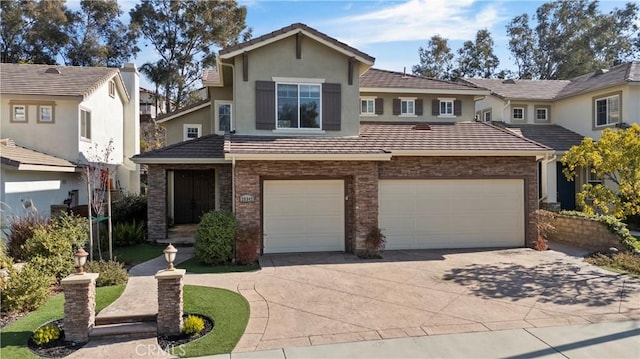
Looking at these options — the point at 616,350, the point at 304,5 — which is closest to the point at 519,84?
the point at 304,5

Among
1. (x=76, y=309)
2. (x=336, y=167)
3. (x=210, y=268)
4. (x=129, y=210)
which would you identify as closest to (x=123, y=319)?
(x=76, y=309)

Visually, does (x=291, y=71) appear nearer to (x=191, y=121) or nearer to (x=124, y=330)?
(x=191, y=121)

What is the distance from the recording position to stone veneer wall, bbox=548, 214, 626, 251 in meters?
12.2

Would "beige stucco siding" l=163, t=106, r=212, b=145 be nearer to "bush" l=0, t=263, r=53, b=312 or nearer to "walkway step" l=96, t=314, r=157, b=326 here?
"bush" l=0, t=263, r=53, b=312

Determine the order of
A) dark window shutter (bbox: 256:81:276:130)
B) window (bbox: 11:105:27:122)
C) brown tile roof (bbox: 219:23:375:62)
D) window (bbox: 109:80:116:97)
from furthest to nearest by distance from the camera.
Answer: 1. window (bbox: 109:80:116:97)
2. window (bbox: 11:105:27:122)
3. dark window shutter (bbox: 256:81:276:130)
4. brown tile roof (bbox: 219:23:375:62)

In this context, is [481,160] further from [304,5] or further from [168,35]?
[168,35]

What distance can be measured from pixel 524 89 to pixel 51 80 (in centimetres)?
2474

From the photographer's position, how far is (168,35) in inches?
1374

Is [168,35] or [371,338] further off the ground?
[168,35]

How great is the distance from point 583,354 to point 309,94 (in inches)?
392

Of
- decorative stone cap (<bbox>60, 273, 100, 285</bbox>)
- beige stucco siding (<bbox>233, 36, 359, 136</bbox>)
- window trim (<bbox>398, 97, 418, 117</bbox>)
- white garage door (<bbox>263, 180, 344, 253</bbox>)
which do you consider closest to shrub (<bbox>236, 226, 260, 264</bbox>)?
white garage door (<bbox>263, 180, 344, 253</bbox>)

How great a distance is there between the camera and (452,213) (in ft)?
42.7

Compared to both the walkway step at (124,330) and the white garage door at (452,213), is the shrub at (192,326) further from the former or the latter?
the white garage door at (452,213)

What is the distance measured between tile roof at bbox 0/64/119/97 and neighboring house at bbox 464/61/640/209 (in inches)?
791
